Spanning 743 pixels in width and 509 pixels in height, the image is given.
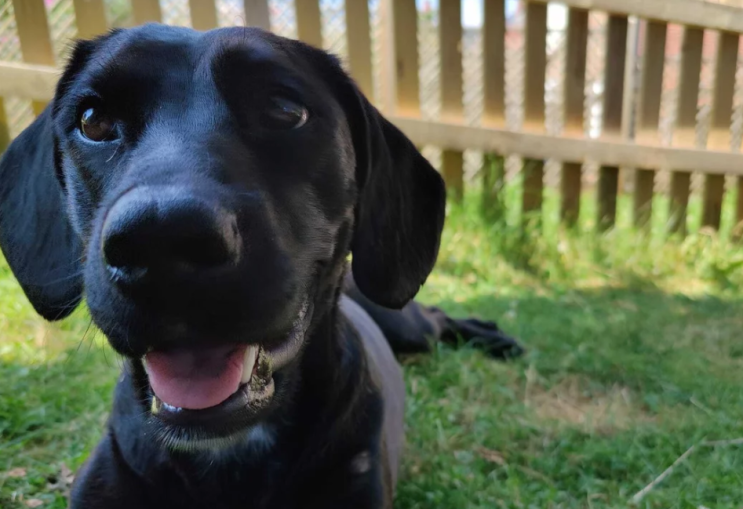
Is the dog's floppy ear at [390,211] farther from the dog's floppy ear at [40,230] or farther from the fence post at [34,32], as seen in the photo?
the fence post at [34,32]

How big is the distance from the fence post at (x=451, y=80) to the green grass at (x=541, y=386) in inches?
9.7

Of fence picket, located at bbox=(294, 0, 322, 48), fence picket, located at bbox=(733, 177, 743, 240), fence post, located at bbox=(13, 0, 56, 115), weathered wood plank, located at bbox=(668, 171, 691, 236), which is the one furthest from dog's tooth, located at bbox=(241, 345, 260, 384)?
fence picket, located at bbox=(733, 177, 743, 240)

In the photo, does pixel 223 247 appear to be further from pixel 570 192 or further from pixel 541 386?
pixel 570 192

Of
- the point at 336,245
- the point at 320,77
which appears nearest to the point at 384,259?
the point at 336,245

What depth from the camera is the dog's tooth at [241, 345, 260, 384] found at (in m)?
1.55

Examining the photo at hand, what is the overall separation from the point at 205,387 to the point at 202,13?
352 centimetres

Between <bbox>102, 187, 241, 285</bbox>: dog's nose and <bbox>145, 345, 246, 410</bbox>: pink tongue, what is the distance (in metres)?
0.31

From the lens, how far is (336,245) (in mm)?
1833

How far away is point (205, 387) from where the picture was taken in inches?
59.0

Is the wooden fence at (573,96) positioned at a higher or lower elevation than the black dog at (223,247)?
lower

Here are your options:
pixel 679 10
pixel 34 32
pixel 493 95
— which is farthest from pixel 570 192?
pixel 34 32

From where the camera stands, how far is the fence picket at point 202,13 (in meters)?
4.41

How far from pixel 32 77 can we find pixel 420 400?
301cm

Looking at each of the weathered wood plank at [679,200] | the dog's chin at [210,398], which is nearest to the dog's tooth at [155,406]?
the dog's chin at [210,398]
